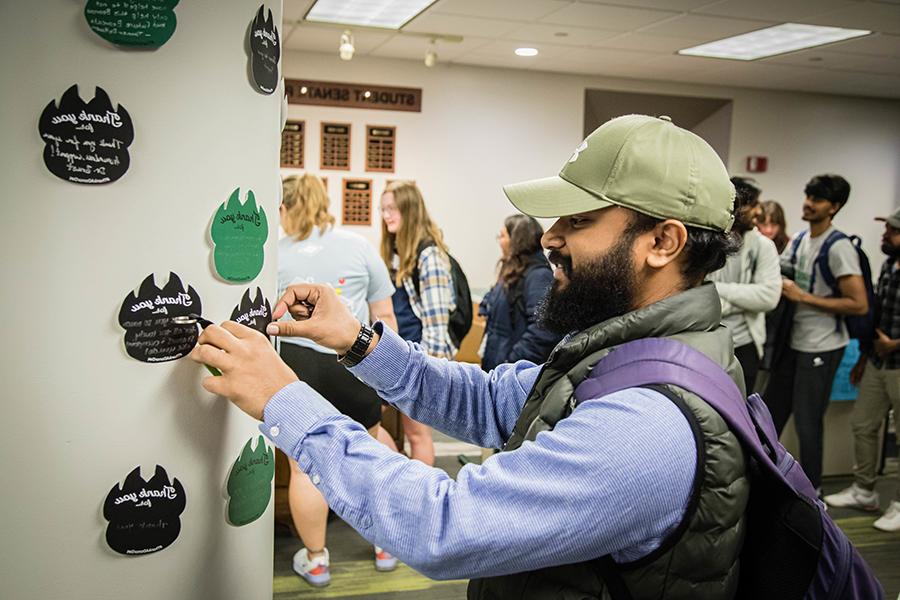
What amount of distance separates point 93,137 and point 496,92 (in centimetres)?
656

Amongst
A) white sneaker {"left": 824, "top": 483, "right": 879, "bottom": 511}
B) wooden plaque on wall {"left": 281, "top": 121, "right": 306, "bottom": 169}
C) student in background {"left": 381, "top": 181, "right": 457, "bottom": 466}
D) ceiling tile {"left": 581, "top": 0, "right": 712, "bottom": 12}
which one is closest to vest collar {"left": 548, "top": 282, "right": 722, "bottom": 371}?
student in background {"left": 381, "top": 181, "right": 457, "bottom": 466}

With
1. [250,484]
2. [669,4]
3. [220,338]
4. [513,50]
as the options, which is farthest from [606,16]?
[220,338]

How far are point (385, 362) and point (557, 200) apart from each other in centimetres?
48

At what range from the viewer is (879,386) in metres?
4.03

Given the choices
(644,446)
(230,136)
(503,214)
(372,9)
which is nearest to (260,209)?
(230,136)

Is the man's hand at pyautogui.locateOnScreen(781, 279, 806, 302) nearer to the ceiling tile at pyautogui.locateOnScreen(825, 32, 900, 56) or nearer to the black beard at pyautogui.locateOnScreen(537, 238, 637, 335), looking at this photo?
the ceiling tile at pyautogui.locateOnScreen(825, 32, 900, 56)

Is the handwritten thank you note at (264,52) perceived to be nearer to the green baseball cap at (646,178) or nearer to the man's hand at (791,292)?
the green baseball cap at (646,178)

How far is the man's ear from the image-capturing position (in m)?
1.24

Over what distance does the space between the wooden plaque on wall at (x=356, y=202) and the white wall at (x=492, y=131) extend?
2.8 inches

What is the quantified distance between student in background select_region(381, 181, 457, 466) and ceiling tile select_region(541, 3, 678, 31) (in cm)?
218

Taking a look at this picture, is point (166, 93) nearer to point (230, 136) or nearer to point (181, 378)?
point (230, 136)

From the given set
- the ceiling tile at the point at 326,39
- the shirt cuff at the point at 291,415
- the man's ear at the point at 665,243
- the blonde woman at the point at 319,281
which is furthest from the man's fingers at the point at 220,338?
the ceiling tile at the point at 326,39

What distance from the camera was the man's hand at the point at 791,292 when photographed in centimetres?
399

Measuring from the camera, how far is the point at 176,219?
1.26 m
